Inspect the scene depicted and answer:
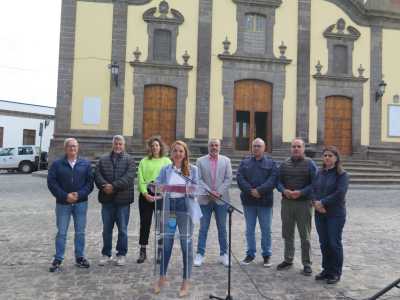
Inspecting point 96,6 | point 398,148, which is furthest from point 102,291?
point 398,148

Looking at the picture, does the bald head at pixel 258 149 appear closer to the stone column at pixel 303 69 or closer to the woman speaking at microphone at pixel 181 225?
the woman speaking at microphone at pixel 181 225

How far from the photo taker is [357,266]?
5480 millimetres

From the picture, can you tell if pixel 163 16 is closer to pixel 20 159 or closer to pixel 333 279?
pixel 20 159

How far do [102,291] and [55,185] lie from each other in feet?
5.06

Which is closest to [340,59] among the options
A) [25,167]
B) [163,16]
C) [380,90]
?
[380,90]

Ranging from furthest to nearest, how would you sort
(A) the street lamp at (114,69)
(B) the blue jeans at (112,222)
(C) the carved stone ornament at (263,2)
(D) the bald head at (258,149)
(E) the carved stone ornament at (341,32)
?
(E) the carved stone ornament at (341,32), (C) the carved stone ornament at (263,2), (A) the street lamp at (114,69), (D) the bald head at (258,149), (B) the blue jeans at (112,222)

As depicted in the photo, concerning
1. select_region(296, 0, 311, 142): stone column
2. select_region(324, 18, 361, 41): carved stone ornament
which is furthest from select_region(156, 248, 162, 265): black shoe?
select_region(324, 18, 361, 41): carved stone ornament

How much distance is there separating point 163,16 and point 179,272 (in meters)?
15.9

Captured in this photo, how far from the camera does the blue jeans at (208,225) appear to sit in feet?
18.2

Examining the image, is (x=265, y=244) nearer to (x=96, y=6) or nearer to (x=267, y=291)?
(x=267, y=291)

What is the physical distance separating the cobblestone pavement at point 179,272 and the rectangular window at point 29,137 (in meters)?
34.7

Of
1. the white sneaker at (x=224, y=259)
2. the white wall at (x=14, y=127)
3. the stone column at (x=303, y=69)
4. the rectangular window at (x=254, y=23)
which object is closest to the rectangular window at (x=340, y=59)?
the stone column at (x=303, y=69)

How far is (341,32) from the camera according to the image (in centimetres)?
2028

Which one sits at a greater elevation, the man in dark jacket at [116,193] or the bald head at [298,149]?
the bald head at [298,149]
